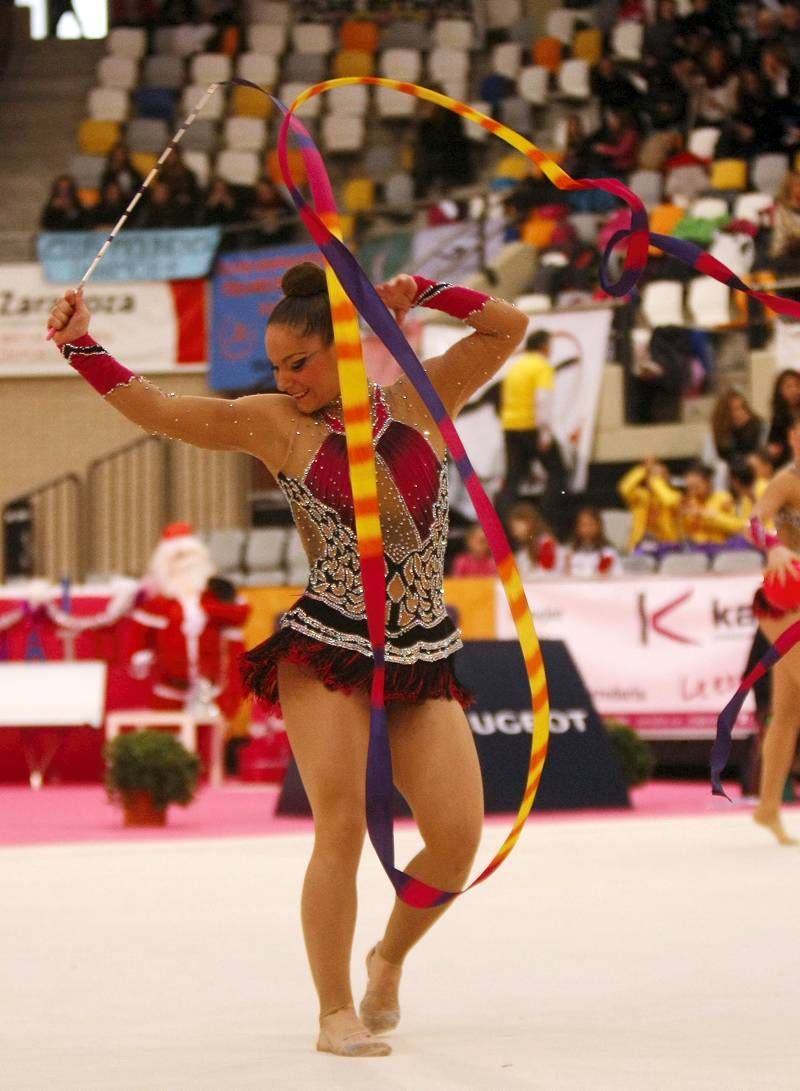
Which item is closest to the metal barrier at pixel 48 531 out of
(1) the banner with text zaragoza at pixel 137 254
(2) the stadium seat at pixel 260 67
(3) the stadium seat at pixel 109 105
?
(1) the banner with text zaragoza at pixel 137 254

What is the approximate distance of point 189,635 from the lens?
38.3 ft

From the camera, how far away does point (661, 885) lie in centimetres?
628

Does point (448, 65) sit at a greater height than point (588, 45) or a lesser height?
lesser

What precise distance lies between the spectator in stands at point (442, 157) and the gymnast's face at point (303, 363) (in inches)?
589

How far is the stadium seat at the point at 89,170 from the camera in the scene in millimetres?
19812

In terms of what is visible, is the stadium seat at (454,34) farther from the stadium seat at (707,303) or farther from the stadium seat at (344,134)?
the stadium seat at (707,303)

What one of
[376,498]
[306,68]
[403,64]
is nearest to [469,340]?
[376,498]

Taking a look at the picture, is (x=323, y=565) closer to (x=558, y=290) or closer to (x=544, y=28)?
(x=558, y=290)

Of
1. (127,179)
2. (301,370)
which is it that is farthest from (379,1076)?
(127,179)

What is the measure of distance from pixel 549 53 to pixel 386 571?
53.2 feet

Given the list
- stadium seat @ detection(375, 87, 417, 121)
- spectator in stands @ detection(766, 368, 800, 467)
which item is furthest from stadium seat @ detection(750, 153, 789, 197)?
stadium seat @ detection(375, 87, 417, 121)

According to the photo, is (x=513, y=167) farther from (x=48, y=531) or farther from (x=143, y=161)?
(x=48, y=531)

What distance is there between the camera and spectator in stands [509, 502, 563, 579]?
13.0 meters

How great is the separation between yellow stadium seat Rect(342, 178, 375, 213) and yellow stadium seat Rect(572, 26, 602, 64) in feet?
7.68
